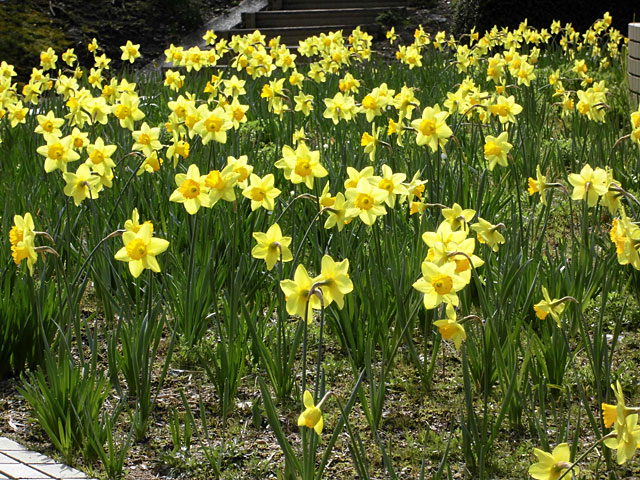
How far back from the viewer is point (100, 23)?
10508 millimetres

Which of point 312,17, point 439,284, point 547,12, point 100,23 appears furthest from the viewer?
point 312,17

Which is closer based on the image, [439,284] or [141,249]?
[439,284]

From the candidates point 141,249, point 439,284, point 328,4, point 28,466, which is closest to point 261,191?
point 141,249

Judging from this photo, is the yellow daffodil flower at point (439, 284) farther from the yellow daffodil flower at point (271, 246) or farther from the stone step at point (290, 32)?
the stone step at point (290, 32)

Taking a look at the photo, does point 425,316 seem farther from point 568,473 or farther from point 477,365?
point 568,473

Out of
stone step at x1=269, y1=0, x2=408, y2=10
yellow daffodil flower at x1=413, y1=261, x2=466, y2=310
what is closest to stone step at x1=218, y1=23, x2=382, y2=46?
stone step at x1=269, y1=0, x2=408, y2=10

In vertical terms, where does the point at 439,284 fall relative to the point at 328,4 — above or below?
below

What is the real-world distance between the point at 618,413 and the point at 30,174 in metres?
3.08

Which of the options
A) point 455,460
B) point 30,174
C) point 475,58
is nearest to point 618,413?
point 455,460

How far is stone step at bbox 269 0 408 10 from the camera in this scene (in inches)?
440

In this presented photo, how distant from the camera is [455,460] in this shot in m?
2.04

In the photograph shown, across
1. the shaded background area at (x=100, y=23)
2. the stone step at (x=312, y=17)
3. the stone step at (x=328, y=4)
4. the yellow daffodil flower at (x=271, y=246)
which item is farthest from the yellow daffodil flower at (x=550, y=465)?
the stone step at (x=328, y=4)

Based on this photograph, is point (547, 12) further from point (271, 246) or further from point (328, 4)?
point (271, 246)

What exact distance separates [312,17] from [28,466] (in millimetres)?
9571
